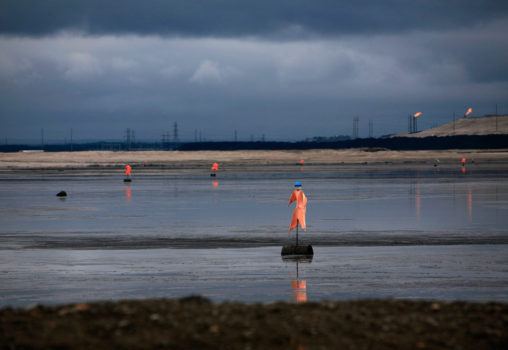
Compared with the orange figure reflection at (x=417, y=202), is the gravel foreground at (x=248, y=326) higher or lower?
higher

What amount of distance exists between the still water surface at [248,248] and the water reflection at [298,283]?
11 centimetres

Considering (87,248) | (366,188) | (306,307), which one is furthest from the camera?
(366,188)

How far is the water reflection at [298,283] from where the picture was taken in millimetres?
14291

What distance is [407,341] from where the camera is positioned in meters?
9.12

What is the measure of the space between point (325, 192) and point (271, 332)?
38.1m

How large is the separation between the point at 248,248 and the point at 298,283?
616cm

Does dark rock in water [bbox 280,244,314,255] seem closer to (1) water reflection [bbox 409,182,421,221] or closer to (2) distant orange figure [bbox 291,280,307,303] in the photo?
(2) distant orange figure [bbox 291,280,307,303]

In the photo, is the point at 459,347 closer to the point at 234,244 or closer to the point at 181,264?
the point at 181,264

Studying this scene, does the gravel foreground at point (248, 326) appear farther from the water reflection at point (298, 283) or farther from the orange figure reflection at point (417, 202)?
the orange figure reflection at point (417, 202)

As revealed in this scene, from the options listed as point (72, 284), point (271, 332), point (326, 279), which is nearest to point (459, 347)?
point (271, 332)

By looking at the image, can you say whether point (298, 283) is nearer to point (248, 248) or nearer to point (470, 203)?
point (248, 248)

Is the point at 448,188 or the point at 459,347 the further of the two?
the point at 448,188

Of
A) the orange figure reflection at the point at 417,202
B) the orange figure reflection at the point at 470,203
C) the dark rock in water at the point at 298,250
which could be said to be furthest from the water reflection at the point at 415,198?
the dark rock in water at the point at 298,250

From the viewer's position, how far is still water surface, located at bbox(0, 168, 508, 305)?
1536cm
